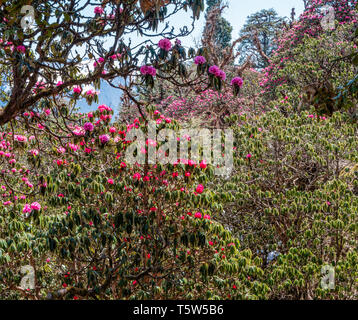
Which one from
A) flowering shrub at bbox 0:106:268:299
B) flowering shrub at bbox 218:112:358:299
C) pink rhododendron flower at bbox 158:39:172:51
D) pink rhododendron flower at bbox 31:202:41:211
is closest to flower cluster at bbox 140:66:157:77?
pink rhododendron flower at bbox 158:39:172:51

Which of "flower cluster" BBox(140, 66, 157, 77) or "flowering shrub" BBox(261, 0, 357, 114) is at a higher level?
"flowering shrub" BBox(261, 0, 357, 114)

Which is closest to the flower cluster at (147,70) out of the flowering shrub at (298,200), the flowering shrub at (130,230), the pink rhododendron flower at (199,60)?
the pink rhododendron flower at (199,60)

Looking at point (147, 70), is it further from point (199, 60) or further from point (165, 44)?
point (199, 60)

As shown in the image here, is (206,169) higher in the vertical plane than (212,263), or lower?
higher

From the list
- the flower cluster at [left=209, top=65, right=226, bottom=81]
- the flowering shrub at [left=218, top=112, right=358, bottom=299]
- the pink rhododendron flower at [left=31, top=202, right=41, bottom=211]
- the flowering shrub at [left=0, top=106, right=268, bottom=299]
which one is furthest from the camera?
the flowering shrub at [left=218, top=112, right=358, bottom=299]

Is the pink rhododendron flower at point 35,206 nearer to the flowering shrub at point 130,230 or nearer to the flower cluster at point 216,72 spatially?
the flowering shrub at point 130,230

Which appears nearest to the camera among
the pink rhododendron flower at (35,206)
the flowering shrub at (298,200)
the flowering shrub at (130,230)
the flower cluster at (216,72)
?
the flower cluster at (216,72)

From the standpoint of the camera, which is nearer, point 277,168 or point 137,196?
point 137,196

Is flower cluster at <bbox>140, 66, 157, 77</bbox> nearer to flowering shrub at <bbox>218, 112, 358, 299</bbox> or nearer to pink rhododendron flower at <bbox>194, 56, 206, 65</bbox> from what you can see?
pink rhododendron flower at <bbox>194, 56, 206, 65</bbox>

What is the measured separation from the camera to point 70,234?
342 cm

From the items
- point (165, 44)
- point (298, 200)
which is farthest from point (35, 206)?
point (298, 200)
